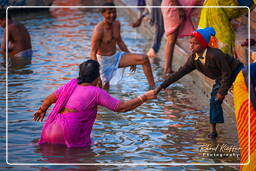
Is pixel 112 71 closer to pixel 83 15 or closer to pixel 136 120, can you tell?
pixel 136 120

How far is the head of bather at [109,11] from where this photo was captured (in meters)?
10.1

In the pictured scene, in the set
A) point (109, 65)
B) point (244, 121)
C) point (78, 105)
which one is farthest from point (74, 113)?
point (109, 65)

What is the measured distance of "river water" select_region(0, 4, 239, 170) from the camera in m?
7.49

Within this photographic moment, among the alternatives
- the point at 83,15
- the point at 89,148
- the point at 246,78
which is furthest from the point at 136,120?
the point at 83,15

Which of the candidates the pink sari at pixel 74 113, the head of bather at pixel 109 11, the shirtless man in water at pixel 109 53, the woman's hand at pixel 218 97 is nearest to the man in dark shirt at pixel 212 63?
the woman's hand at pixel 218 97

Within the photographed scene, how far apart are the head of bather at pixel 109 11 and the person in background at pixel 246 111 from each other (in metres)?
4.05

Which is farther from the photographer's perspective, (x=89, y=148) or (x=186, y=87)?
(x=186, y=87)

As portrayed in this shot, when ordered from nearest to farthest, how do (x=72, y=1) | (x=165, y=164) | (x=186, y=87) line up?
(x=165, y=164) → (x=186, y=87) → (x=72, y=1)

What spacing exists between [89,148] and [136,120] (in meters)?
1.55

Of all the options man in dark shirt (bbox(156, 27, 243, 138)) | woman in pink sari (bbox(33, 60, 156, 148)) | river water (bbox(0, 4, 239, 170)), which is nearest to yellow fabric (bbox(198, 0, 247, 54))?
river water (bbox(0, 4, 239, 170))

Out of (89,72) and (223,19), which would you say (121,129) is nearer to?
(89,72)

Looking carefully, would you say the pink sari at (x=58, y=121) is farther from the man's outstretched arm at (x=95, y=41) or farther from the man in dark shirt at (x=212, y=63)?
the man's outstretched arm at (x=95, y=41)

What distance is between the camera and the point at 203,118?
369 inches

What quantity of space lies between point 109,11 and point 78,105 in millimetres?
3005
